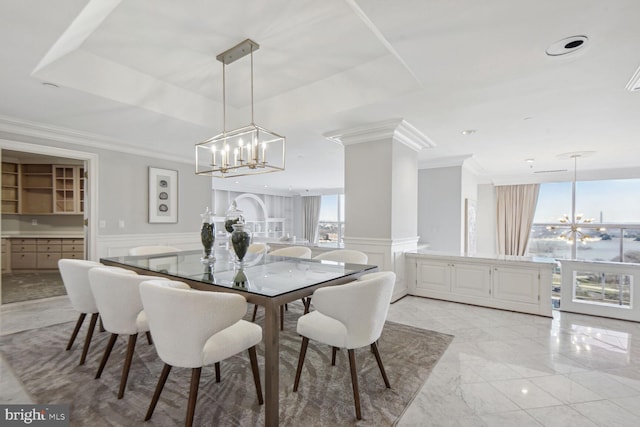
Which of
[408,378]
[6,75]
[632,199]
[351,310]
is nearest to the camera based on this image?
[351,310]

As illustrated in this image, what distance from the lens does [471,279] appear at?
397cm

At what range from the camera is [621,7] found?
1.69 meters

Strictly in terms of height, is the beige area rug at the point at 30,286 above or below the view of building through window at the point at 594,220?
below

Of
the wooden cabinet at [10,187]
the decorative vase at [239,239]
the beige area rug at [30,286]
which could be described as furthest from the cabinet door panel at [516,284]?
the wooden cabinet at [10,187]

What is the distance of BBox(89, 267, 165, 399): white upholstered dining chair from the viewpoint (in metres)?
1.84

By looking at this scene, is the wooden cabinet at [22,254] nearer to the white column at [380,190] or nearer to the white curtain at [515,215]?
the white column at [380,190]

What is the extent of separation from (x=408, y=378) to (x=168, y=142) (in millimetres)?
4398

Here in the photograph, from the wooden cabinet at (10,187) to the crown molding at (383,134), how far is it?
20.9 feet

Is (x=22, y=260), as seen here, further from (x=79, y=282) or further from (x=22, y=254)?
(x=79, y=282)

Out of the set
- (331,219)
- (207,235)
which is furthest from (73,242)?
(331,219)

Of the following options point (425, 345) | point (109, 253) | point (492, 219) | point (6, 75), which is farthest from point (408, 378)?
point (492, 219)

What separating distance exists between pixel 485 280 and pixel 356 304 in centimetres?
297

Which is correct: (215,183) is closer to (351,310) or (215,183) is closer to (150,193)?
(150,193)

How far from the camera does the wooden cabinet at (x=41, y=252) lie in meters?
Answer: 5.88
